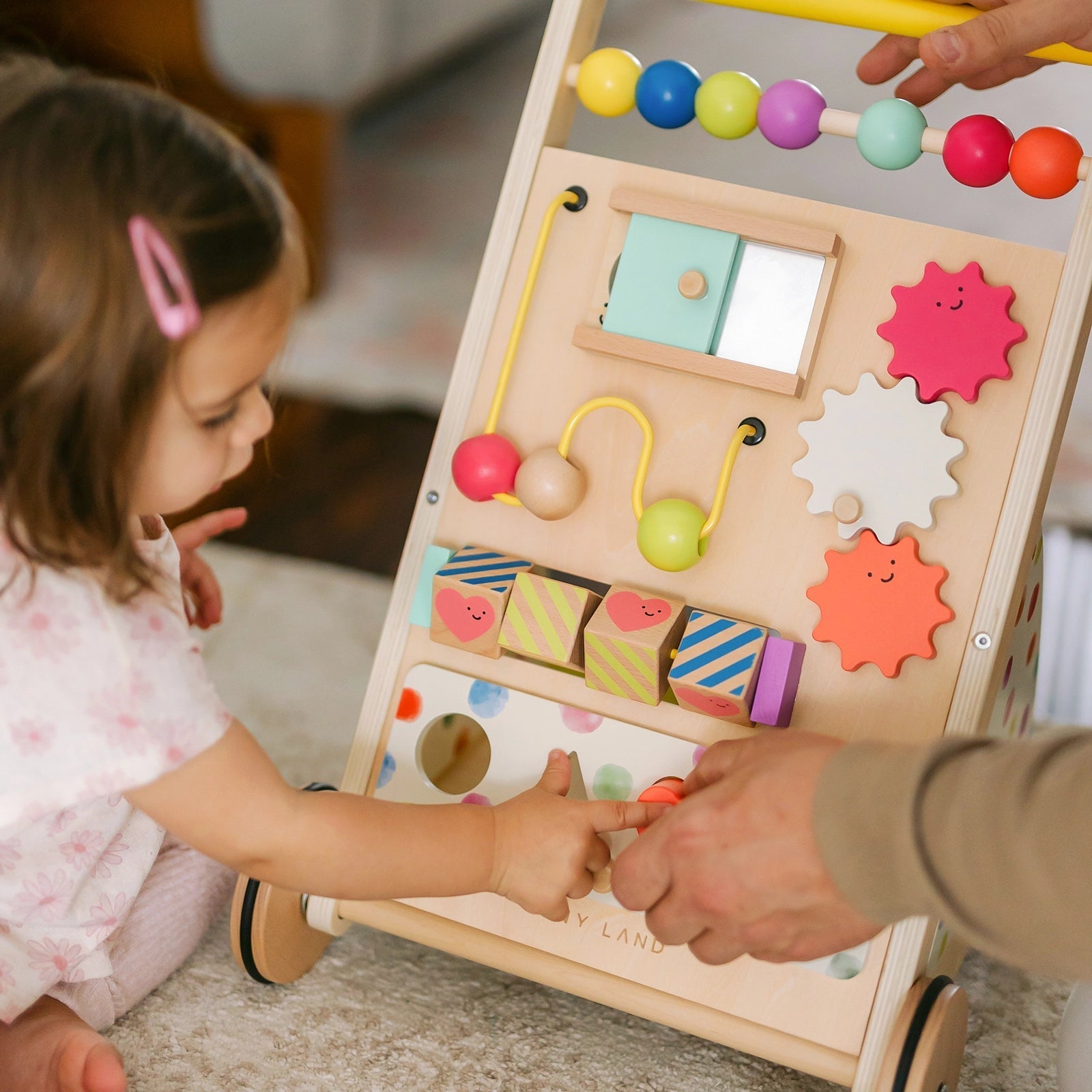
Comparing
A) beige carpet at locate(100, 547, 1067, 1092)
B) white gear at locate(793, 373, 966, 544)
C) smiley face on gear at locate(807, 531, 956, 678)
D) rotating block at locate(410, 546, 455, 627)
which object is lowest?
beige carpet at locate(100, 547, 1067, 1092)

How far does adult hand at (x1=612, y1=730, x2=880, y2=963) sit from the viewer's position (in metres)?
0.61

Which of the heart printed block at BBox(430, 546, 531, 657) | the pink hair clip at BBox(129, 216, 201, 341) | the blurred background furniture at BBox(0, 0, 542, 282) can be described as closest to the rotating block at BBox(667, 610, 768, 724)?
the heart printed block at BBox(430, 546, 531, 657)

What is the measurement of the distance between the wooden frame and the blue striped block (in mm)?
158

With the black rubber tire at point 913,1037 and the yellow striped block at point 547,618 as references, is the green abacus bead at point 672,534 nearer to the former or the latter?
the yellow striped block at point 547,618

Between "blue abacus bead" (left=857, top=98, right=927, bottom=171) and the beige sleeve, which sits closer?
the beige sleeve

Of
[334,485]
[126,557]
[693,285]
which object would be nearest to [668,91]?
[693,285]

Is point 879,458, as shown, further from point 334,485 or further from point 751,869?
point 334,485

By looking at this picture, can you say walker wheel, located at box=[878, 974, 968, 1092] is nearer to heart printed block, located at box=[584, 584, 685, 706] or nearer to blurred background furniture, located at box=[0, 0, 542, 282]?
heart printed block, located at box=[584, 584, 685, 706]

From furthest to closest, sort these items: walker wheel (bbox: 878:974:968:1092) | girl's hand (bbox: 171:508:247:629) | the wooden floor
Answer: the wooden floor
girl's hand (bbox: 171:508:247:629)
walker wheel (bbox: 878:974:968:1092)

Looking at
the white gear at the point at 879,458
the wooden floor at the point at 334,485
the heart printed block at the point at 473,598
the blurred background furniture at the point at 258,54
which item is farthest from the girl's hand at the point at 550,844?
the blurred background furniture at the point at 258,54

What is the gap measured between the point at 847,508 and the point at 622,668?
0.57 feet

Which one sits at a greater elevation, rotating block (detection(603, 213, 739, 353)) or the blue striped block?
rotating block (detection(603, 213, 739, 353))

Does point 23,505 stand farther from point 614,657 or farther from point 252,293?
point 614,657

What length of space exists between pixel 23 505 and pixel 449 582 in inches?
11.2
